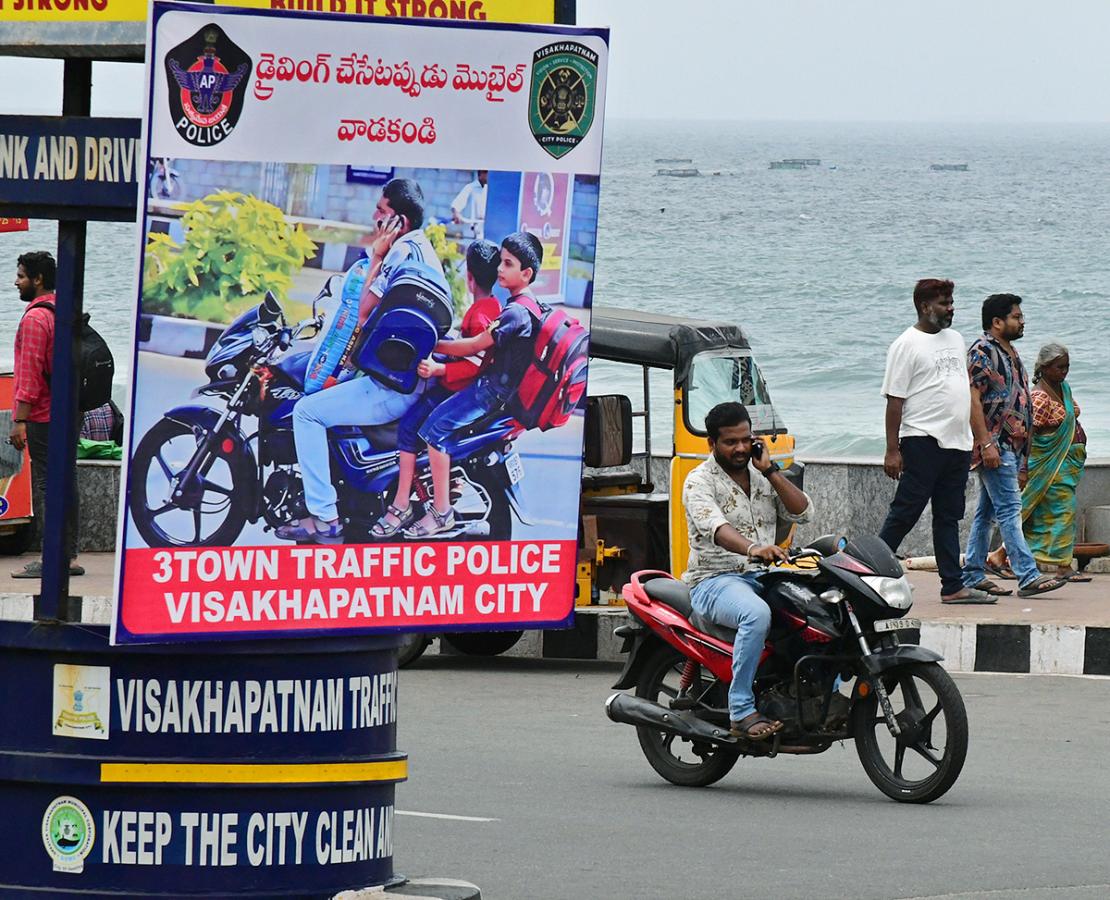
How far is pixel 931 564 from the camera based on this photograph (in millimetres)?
14602

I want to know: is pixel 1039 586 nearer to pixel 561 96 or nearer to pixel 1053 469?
pixel 1053 469

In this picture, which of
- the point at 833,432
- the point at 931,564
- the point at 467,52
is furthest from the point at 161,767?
the point at 833,432

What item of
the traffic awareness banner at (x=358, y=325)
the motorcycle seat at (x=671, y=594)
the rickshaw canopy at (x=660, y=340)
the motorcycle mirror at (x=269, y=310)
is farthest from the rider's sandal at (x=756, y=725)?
the rickshaw canopy at (x=660, y=340)

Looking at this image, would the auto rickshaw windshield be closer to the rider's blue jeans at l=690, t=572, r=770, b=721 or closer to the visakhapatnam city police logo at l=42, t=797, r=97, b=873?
the rider's blue jeans at l=690, t=572, r=770, b=721

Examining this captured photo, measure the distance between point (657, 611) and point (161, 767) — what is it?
13.2ft

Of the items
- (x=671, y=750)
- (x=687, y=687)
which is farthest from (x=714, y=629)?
(x=671, y=750)

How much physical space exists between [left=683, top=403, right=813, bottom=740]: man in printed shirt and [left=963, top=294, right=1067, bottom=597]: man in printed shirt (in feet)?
13.8

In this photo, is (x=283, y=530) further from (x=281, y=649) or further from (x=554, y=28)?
(x=554, y=28)

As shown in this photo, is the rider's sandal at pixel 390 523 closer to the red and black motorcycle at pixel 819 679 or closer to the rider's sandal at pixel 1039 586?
the red and black motorcycle at pixel 819 679

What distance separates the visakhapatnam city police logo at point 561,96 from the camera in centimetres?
509

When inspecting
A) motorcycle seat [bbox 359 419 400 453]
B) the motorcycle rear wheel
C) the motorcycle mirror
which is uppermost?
the motorcycle mirror

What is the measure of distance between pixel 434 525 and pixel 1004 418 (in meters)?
8.20

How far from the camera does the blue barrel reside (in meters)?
5.04

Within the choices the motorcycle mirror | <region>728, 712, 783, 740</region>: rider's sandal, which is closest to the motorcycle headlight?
<region>728, 712, 783, 740</region>: rider's sandal
